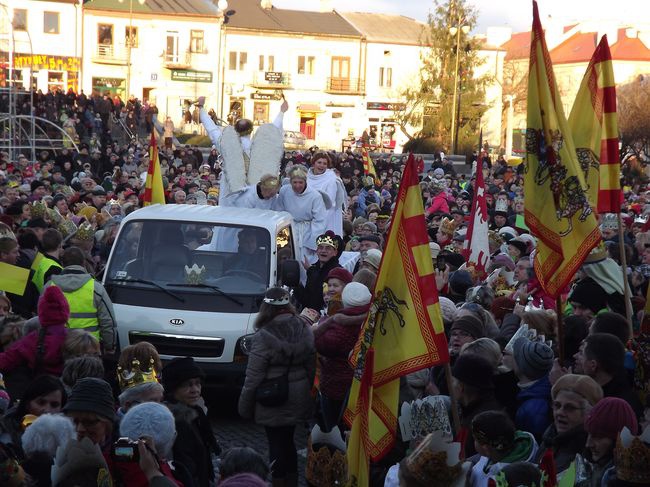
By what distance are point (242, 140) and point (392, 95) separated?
6236 cm

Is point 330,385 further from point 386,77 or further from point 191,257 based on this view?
point 386,77

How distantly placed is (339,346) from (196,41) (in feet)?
213

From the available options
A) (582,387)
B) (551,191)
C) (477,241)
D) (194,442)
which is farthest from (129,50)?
(582,387)

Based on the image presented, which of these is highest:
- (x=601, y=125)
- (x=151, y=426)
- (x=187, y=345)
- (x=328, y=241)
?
(x=601, y=125)

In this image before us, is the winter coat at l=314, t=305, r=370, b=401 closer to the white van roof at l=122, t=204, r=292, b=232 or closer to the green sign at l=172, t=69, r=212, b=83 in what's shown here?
the white van roof at l=122, t=204, r=292, b=232

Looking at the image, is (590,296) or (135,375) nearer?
(135,375)

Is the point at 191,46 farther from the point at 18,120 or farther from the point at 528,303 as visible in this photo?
the point at 528,303

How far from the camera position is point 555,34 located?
95125mm

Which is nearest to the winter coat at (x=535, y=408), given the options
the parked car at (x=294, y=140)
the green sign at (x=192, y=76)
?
the parked car at (x=294, y=140)

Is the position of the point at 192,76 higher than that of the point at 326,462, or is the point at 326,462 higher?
the point at 192,76

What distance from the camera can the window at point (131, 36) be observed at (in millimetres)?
66169

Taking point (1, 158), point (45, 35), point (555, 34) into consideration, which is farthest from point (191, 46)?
point (1, 158)

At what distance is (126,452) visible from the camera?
4309mm

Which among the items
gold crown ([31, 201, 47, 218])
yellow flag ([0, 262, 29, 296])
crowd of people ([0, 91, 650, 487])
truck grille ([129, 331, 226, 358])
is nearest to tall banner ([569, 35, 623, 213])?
crowd of people ([0, 91, 650, 487])
